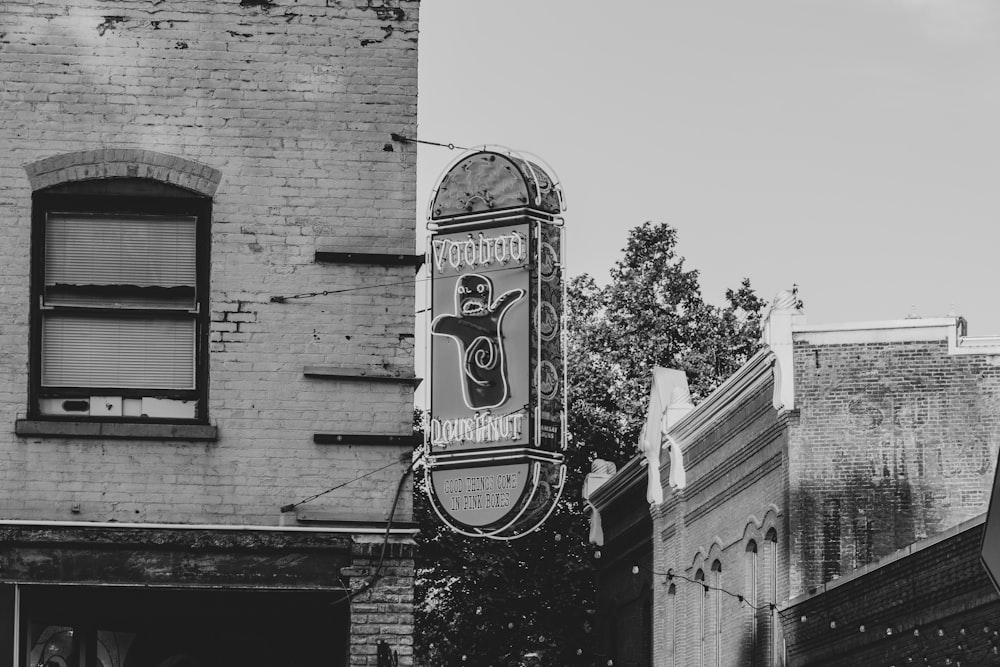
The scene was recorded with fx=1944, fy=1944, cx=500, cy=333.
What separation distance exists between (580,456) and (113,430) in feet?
119

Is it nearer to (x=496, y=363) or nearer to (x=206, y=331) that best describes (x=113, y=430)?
(x=206, y=331)

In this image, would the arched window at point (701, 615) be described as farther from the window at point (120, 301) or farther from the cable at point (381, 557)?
the window at point (120, 301)

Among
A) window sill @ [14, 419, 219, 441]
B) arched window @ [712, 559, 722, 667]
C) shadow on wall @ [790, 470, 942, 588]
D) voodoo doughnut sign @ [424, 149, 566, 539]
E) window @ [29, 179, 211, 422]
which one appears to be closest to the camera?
window sill @ [14, 419, 219, 441]

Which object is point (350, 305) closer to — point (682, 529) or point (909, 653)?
point (909, 653)

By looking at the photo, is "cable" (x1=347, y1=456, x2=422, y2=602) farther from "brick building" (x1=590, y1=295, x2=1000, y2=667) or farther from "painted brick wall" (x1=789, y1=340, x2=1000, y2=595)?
"painted brick wall" (x1=789, y1=340, x2=1000, y2=595)

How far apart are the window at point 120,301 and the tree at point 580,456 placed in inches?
1077

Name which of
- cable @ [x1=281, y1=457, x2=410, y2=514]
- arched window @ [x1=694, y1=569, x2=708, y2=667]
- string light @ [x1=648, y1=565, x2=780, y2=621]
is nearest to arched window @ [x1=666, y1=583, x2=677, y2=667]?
string light @ [x1=648, y1=565, x2=780, y2=621]

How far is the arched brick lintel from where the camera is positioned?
14828mm

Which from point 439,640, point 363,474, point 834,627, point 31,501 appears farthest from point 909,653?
point 439,640

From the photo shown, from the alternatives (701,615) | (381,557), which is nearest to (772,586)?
(701,615)

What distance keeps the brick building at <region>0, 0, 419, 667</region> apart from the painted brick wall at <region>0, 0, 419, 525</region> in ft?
0.06

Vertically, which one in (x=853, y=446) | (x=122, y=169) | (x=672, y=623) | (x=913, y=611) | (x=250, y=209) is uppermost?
(x=122, y=169)

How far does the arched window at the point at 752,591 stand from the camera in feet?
109

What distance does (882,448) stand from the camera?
30750 millimetres
